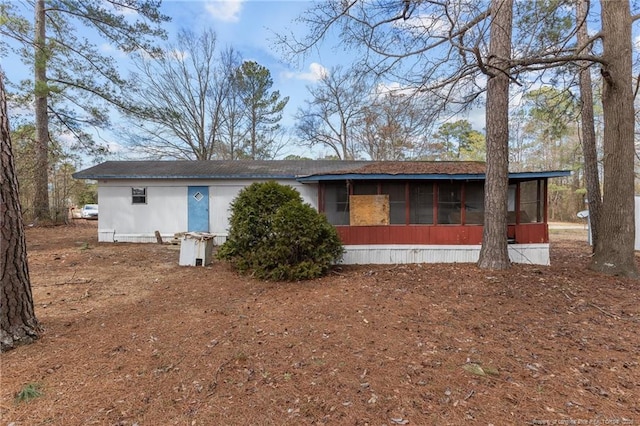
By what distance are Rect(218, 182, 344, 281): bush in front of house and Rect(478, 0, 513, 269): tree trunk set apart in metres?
3.17

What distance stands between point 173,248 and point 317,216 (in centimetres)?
576

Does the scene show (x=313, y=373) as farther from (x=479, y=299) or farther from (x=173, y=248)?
(x=173, y=248)

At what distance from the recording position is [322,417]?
2170 mm

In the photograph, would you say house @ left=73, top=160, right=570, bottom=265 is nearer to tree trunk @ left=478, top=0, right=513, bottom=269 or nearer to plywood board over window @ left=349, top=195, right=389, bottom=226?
plywood board over window @ left=349, top=195, right=389, bottom=226

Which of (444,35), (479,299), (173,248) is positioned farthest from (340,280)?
(173,248)

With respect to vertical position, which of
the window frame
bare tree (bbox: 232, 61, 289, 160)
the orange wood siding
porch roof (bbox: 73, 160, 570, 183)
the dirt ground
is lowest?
the dirt ground

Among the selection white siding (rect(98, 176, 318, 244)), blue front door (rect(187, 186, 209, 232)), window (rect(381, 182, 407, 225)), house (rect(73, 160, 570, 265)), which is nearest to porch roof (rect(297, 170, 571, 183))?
house (rect(73, 160, 570, 265))

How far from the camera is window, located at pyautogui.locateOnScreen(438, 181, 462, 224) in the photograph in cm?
792

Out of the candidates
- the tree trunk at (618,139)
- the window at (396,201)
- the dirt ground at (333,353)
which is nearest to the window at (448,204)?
the window at (396,201)

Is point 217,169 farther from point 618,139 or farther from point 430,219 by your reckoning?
point 618,139

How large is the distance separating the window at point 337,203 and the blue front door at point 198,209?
4593mm

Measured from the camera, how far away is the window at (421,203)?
7926mm

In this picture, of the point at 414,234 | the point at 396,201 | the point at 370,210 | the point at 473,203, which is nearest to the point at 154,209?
the point at 370,210

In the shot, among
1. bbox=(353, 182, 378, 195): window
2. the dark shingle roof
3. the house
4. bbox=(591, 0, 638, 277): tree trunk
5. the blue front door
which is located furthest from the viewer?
the blue front door
